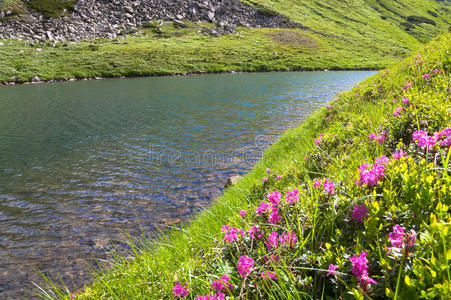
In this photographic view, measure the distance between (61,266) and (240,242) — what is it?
610cm

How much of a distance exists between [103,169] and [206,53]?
7154 cm

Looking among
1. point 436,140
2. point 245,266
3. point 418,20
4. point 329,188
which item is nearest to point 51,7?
point 329,188

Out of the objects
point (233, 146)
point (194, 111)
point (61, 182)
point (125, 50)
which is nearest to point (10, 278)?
point (61, 182)

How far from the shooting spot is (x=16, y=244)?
762 cm

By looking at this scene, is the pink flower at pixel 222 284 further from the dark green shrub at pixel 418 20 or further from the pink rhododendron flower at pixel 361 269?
the dark green shrub at pixel 418 20

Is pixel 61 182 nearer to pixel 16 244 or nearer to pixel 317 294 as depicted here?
pixel 16 244

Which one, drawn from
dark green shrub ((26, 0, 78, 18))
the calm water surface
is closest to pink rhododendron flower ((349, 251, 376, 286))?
the calm water surface

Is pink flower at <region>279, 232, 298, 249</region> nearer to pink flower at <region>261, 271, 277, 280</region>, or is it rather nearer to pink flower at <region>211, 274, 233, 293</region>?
pink flower at <region>261, 271, 277, 280</region>

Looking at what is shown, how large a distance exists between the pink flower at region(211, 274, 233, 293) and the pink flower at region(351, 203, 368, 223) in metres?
1.35

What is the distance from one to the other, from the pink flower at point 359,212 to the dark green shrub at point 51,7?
104m

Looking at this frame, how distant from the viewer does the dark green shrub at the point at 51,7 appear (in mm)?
80125

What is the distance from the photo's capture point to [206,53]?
77.9m

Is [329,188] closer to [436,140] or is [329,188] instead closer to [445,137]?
[436,140]

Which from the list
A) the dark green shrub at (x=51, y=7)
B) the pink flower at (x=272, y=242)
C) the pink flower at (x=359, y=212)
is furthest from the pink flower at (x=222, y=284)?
the dark green shrub at (x=51, y=7)
